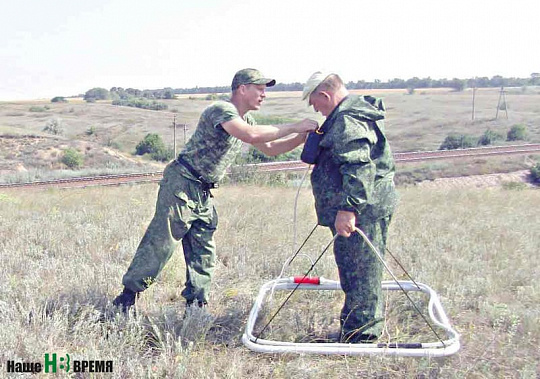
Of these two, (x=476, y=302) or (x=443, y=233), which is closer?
(x=476, y=302)

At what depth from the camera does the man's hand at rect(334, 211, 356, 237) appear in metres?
3.15

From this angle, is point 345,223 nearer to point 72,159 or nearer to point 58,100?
point 72,159

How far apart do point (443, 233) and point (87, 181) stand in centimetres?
1454

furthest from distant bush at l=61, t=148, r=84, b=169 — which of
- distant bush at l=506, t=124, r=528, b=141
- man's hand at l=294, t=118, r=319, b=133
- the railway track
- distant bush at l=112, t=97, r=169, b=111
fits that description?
distant bush at l=112, t=97, r=169, b=111

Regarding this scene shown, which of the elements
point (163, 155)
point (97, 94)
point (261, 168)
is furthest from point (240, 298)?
point (97, 94)

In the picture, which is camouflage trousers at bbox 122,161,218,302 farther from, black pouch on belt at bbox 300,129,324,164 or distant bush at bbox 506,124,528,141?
distant bush at bbox 506,124,528,141

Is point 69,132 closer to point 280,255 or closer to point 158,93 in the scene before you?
point 280,255

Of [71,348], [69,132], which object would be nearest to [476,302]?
[71,348]

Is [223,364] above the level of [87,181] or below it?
above

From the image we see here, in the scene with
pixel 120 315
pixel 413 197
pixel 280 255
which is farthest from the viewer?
pixel 413 197

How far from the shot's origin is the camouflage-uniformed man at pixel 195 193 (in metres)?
3.75

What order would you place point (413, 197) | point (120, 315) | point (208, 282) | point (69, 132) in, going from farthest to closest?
1. point (69, 132)
2. point (413, 197)
3. point (208, 282)
4. point (120, 315)

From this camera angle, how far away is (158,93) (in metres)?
104

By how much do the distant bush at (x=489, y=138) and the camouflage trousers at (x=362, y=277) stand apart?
37680 millimetres
